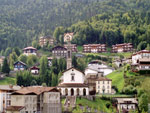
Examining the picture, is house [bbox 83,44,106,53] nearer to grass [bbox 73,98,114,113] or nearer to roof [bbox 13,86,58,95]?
grass [bbox 73,98,114,113]

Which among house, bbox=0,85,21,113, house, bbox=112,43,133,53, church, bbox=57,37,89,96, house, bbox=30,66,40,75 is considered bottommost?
house, bbox=0,85,21,113

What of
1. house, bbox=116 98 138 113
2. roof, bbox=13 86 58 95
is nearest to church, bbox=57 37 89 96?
house, bbox=116 98 138 113

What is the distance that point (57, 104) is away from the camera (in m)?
67.6

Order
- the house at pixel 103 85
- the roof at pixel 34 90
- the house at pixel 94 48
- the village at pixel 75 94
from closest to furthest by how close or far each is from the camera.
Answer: the village at pixel 75 94 < the roof at pixel 34 90 < the house at pixel 103 85 < the house at pixel 94 48

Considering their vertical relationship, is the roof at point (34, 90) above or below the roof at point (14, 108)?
above

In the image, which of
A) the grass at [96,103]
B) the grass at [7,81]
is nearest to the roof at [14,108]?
the grass at [96,103]

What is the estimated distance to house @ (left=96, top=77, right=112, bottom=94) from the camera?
278 ft

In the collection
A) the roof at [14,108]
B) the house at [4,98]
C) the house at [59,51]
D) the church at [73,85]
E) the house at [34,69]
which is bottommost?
the roof at [14,108]

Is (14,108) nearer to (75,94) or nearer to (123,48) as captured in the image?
(75,94)

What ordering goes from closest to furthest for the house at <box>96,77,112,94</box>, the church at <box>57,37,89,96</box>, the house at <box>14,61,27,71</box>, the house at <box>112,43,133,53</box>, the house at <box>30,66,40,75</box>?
the church at <box>57,37,89,96</box>
the house at <box>96,77,112,94</box>
the house at <box>30,66,40,75</box>
the house at <box>14,61,27,71</box>
the house at <box>112,43,133,53</box>

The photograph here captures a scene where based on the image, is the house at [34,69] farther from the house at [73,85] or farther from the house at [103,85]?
the house at [73,85]

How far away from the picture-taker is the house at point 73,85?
79375 mm

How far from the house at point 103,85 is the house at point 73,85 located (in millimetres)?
5408

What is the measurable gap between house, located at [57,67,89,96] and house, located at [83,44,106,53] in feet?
238
